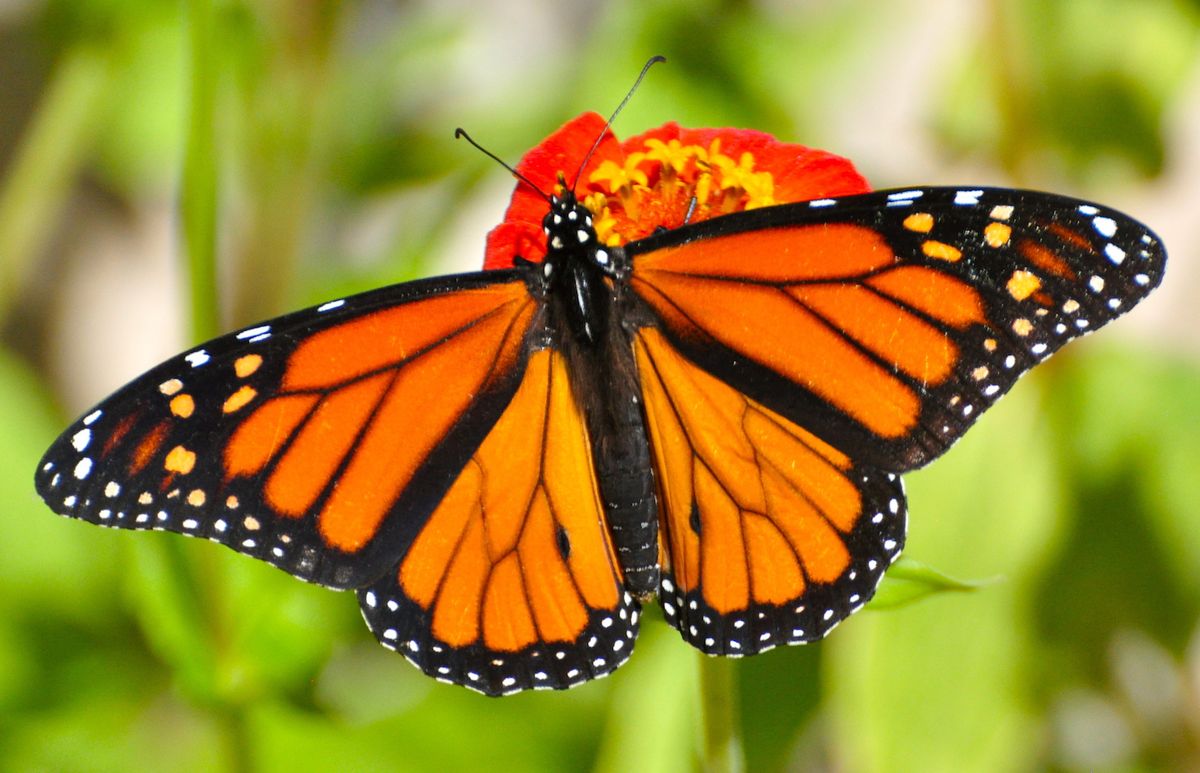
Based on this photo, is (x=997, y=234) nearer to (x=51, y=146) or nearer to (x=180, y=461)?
(x=180, y=461)

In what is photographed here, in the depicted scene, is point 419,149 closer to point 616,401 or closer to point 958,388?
point 616,401

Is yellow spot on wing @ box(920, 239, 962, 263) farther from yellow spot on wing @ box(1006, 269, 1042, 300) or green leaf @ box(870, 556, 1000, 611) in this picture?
green leaf @ box(870, 556, 1000, 611)

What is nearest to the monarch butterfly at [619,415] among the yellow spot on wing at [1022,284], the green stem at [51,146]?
the yellow spot on wing at [1022,284]

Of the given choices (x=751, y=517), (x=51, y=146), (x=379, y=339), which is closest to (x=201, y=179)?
(x=379, y=339)

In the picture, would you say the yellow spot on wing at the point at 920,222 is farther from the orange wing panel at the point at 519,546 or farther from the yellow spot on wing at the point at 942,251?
the orange wing panel at the point at 519,546

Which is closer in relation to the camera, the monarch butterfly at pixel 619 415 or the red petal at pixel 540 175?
the monarch butterfly at pixel 619 415

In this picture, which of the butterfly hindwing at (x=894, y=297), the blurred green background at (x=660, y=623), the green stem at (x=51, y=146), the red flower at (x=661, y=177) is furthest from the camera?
the green stem at (x=51, y=146)
